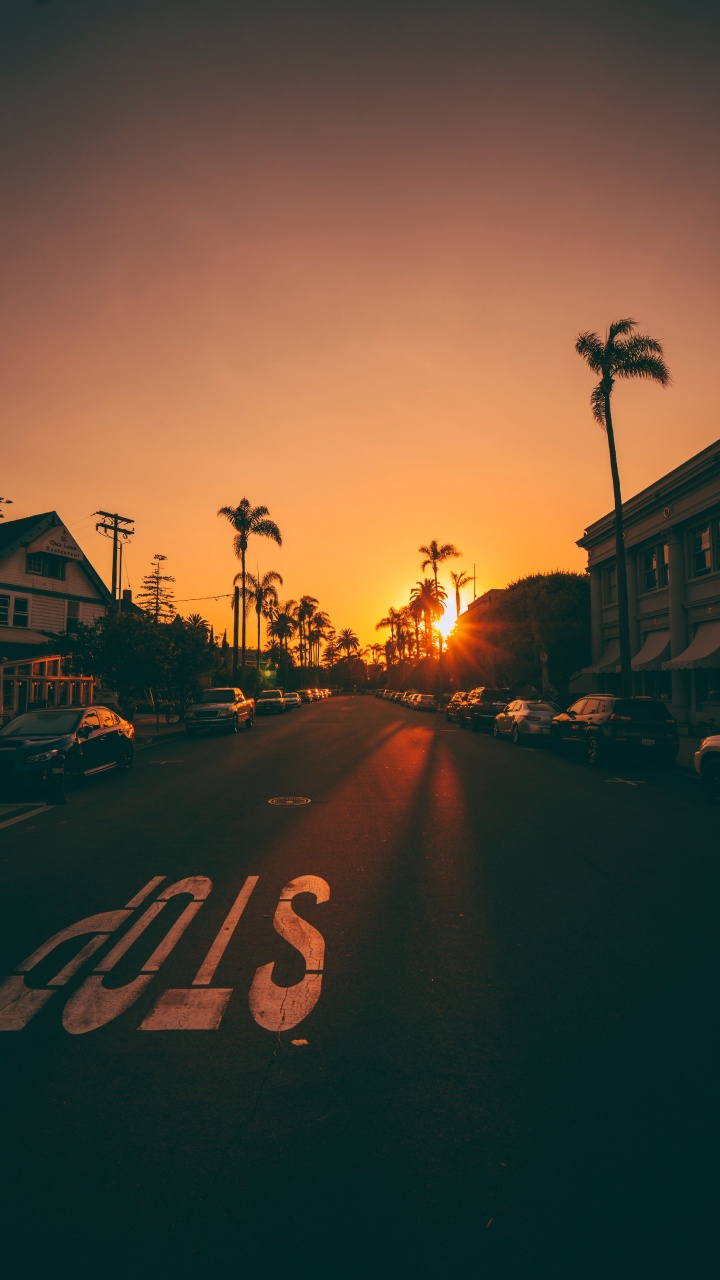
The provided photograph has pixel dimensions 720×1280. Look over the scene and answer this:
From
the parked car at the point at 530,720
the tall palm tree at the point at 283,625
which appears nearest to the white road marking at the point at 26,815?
the parked car at the point at 530,720

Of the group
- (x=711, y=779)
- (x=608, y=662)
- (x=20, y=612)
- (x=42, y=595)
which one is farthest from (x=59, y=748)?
(x=608, y=662)

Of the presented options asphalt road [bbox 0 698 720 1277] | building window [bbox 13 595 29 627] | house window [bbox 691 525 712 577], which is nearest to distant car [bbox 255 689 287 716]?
building window [bbox 13 595 29 627]

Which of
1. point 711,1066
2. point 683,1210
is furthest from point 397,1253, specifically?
point 711,1066

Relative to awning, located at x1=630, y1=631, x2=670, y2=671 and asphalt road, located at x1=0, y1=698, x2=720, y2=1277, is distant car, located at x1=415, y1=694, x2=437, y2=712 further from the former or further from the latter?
asphalt road, located at x1=0, y1=698, x2=720, y2=1277

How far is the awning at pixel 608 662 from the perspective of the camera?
38406 mm

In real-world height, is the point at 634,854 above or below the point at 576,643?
below

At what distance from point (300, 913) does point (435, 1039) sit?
2.39 meters

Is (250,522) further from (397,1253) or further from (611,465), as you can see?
(397,1253)

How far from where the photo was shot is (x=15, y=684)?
1068 inches

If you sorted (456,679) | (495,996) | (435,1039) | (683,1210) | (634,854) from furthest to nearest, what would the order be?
(456,679), (634,854), (495,996), (435,1039), (683,1210)

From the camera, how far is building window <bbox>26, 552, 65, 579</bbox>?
3581 cm

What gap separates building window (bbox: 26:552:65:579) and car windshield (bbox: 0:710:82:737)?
22.6 metres

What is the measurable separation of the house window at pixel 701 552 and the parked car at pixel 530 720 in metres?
10.8

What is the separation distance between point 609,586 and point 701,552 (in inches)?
405
